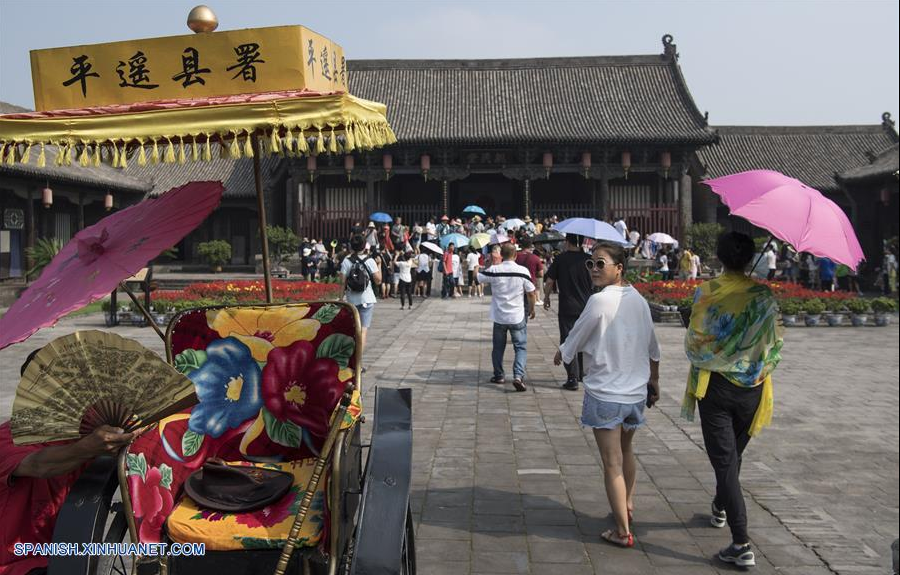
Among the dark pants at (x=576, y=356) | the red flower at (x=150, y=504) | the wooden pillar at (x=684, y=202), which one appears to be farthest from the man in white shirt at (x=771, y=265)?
the red flower at (x=150, y=504)

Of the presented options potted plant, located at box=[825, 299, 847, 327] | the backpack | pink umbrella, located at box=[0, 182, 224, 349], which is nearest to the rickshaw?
pink umbrella, located at box=[0, 182, 224, 349]

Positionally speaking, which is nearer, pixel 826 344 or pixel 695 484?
pixel 695 484

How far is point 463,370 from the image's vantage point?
964cm

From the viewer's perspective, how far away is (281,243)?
28938 mm

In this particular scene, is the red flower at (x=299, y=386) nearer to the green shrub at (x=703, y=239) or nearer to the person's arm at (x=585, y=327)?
the person's arm at (x=585, y=327)

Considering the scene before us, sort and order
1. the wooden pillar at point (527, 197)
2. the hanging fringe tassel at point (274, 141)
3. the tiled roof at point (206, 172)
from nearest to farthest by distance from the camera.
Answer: the hanging fringe tassel at point (274, 141), the wooden pillar at point (527, 197), the tiled roof at point (206, 172)

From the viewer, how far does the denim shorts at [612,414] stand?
13.5 ft

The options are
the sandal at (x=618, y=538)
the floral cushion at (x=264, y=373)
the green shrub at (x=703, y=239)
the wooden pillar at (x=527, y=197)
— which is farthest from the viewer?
the wooden pillar at (x=527, y=197)

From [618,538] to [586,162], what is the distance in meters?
27.0

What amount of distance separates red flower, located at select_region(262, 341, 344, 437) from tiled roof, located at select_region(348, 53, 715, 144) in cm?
2671

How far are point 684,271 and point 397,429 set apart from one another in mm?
21631

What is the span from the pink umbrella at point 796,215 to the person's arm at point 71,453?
3034 mm

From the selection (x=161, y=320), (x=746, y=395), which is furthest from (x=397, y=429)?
(x=161, y=320)

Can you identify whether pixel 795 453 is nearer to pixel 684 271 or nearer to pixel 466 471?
pixel 466 471
